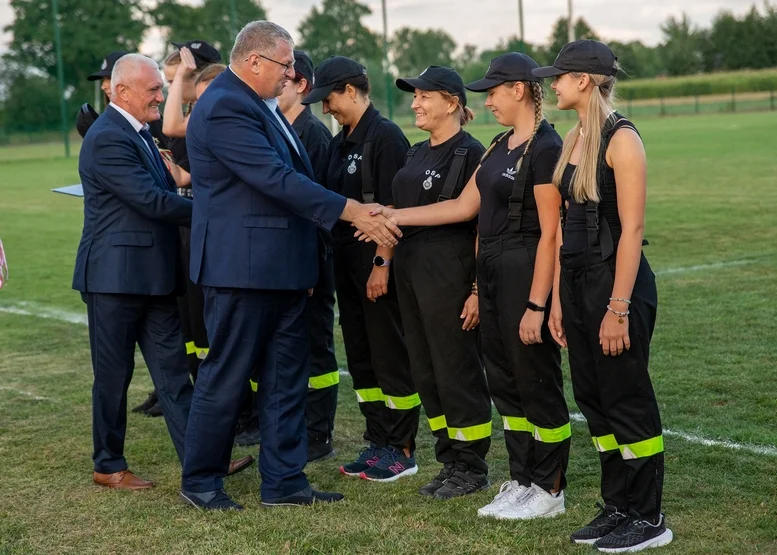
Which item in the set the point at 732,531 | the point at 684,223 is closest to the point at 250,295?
the point at 732,531

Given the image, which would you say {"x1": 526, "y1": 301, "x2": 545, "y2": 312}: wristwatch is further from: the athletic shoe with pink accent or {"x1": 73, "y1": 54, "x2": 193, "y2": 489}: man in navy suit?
{"x1": 73, "y1": 54, "x2": 193, "y2": 489}: man in navy suit

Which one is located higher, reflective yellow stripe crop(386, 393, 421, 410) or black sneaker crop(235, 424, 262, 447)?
reflective yellow stripe crop(386, 393, 421, 410)

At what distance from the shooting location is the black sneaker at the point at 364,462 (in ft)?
18.1

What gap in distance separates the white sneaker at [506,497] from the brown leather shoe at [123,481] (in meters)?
1.77

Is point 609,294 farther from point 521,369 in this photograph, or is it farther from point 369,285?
point 369,285

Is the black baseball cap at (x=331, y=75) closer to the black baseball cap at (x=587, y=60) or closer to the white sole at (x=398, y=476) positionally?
the black baseball cap at (x=587, y=60)

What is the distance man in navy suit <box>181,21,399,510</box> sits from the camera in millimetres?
4793

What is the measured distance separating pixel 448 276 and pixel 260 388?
1063mm

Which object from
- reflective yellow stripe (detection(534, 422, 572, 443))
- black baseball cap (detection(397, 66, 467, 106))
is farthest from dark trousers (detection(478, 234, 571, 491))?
black baseball cap (detection(397, 66, 467, 106))

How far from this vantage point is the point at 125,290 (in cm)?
523

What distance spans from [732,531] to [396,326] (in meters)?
2.05

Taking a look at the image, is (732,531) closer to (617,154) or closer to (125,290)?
(617,154)

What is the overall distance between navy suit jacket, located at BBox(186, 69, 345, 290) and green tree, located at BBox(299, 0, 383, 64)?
4438 cm

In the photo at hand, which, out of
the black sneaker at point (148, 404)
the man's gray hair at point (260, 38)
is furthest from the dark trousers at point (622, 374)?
the black sneaker at point (148, 404)
